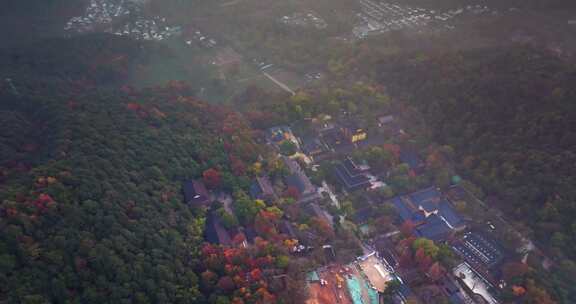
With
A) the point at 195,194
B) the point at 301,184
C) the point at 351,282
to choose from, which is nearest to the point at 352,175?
the point at 301,184

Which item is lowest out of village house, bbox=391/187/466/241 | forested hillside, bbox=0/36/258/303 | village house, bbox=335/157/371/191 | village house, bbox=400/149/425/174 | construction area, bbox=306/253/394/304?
construction area, bbox=306/253/394/304

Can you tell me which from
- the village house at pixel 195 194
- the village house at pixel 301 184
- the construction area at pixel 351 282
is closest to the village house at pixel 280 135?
the village house at pixel 301 184

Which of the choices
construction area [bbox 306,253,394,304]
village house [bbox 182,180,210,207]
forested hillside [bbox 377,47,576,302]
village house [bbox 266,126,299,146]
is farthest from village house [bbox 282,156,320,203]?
forested hillside [bbox 377,47,576,302]

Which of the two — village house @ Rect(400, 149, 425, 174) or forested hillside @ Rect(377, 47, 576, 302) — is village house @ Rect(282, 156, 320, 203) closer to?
village house @ Rect(400, 149, 425, 174)

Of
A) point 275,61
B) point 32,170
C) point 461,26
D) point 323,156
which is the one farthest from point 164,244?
point 461,26

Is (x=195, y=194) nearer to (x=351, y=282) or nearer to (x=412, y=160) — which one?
(x=351, y=282)

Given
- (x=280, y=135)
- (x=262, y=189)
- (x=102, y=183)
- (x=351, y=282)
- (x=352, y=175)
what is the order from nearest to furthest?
(x=102, y=183) < (x=351, y=282) < (x=262, y=189) < (x=352, y=175) < (x=280, y=135)
